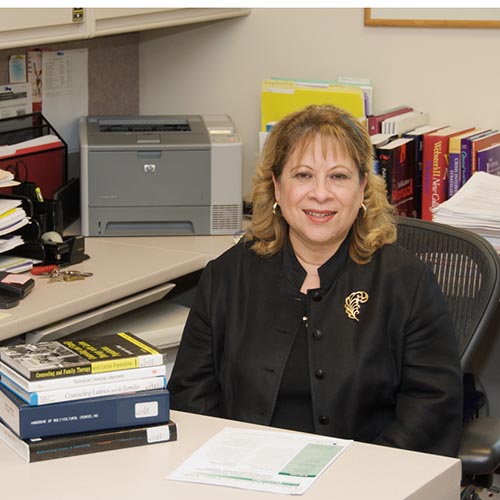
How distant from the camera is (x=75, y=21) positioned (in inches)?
101

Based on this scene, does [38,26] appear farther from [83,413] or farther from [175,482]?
[175,482]

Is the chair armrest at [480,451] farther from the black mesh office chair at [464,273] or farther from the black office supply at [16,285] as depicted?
the black office supply at [16,285]

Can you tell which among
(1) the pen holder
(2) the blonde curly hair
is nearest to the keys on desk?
(1) the pen holder

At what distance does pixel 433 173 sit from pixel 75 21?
997 millimetres

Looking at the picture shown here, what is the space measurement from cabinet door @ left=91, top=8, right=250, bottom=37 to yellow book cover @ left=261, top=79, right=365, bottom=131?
25 centimetres

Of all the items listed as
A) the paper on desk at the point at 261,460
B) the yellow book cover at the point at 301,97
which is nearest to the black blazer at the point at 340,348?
the paper on desk at the point at 261,460

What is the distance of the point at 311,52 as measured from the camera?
3.13 m

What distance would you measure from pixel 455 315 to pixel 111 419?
727 millimetres

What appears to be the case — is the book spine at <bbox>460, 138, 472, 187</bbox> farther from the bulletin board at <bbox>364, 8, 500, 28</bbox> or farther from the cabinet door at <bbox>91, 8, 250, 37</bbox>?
the cabinet door at <bbox>91, 8, 250, 37</bbox>

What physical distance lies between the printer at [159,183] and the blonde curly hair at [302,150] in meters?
0.75

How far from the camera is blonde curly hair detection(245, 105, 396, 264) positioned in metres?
1.93

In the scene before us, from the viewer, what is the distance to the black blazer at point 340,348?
1823mm

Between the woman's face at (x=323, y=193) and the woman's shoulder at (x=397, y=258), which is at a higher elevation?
the woman's face at (x=323, y=193)

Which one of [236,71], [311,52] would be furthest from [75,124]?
[311,52]
